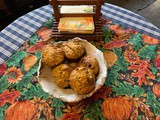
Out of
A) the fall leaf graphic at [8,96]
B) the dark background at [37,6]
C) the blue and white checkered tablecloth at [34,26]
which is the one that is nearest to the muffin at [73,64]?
the fall leaf graphic at [8,96]

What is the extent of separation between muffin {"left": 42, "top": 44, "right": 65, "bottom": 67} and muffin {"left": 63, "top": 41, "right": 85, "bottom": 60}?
0.02 m

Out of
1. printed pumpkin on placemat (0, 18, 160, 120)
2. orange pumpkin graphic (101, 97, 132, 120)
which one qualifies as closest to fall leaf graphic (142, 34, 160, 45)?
printed pumpkin on placemat (0, 18, 160, 120)

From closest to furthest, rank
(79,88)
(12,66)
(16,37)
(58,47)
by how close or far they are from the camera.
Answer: (79,88), (58,47), (12,66), (16,37)

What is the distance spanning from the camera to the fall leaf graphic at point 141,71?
0.81 m

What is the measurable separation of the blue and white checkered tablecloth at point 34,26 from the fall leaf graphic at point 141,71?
0.67 feet

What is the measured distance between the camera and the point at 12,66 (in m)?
0.87

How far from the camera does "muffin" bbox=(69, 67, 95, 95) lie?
619 mm

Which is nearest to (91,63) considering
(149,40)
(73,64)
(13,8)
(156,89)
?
(73,64)

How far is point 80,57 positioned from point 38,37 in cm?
35

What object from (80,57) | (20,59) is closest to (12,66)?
(20,59)

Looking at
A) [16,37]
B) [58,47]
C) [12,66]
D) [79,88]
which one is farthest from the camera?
[16,37]

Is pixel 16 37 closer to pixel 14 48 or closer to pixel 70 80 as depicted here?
pixel 14 48

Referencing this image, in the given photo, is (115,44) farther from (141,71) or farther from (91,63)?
(91,63)

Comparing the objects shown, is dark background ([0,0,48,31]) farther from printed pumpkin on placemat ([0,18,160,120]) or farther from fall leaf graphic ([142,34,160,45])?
fall leaf graphic ([142,34,160,45])
